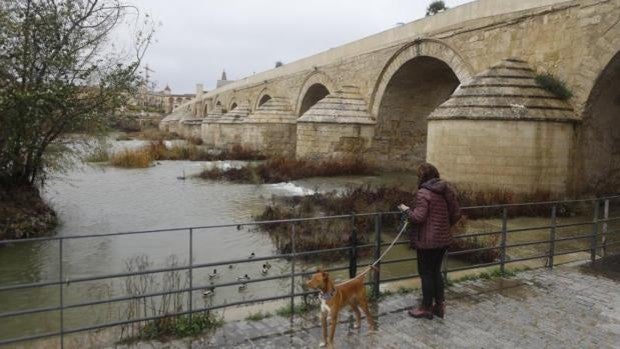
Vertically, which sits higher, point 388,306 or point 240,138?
point 240,138

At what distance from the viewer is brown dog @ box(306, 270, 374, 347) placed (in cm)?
337

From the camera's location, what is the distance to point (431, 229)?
3.87 m

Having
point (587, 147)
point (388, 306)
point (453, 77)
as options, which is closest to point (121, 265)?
point (388, 306)

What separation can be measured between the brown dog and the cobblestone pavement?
0.58ft

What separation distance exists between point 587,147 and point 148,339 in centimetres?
973

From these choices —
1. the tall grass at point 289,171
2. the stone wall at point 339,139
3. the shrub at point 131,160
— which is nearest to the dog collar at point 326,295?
the tall grass at point 289,171

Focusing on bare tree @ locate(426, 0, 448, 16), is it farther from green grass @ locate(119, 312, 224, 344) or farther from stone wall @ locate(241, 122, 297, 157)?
green grass @ locate(119, 312, 224, 344)

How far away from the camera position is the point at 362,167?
55.0 feet

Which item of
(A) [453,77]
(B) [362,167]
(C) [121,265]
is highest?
(A) [453,77]

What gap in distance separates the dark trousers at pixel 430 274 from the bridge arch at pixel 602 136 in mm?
7540

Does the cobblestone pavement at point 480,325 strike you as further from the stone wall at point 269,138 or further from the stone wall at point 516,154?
the stone wall at point 269,138

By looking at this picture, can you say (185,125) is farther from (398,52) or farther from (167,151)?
(398,52)

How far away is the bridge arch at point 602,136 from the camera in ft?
32.5

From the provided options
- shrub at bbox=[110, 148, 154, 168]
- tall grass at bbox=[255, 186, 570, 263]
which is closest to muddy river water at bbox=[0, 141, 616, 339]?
tall grass at bbox=[255, 186, 570, 263]
